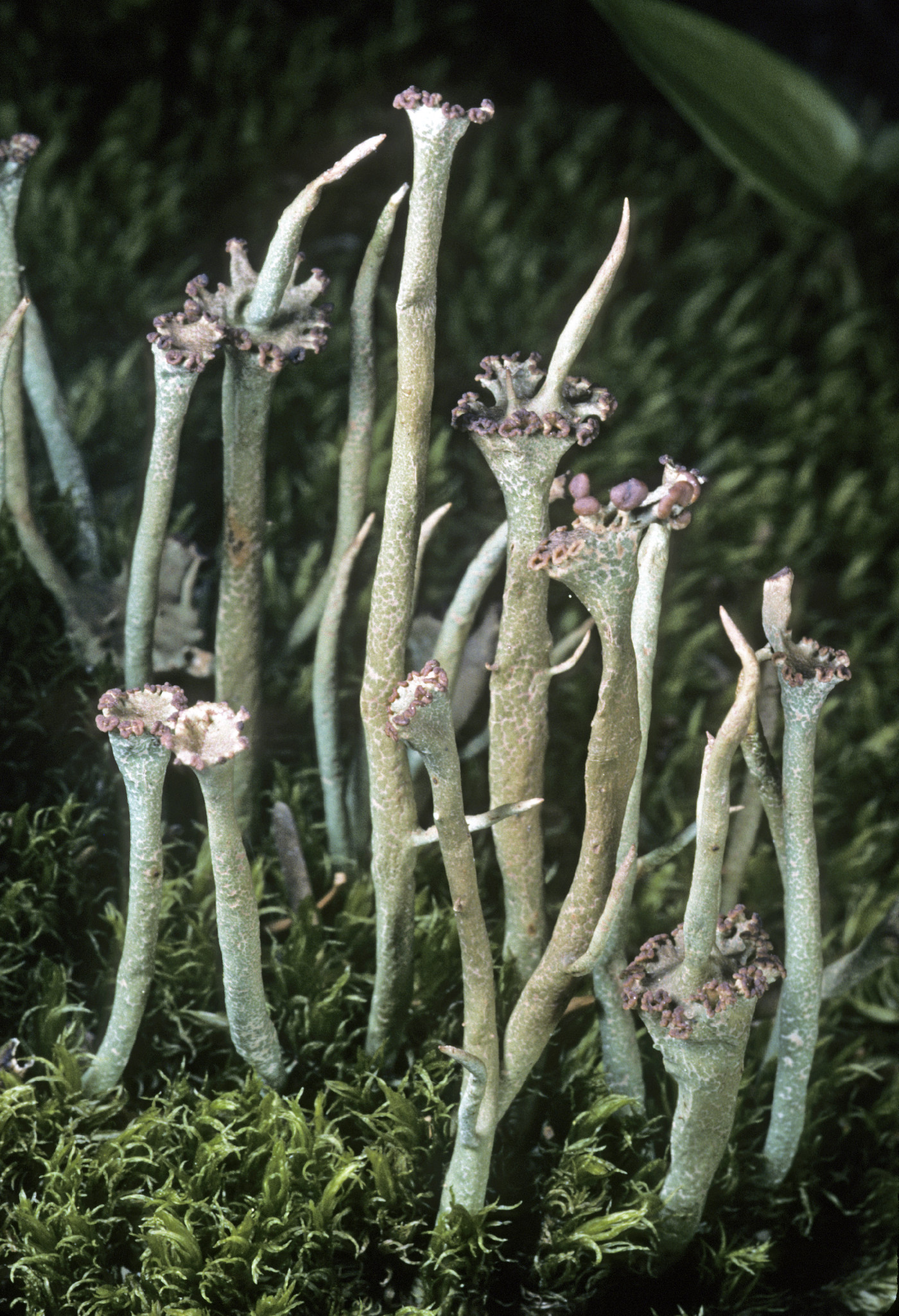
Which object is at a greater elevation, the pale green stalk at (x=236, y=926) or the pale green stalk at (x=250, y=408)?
the pale green stalk at (x=250, y=408)

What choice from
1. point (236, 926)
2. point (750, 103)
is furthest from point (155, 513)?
point (750, 103)

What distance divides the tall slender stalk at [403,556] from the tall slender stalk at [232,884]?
0.26ft

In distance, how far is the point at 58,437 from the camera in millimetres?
922

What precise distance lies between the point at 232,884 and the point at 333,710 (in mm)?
225

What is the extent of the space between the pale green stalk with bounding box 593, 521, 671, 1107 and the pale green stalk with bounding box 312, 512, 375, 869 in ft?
0.63

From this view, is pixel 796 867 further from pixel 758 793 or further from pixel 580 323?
pixel 580 323

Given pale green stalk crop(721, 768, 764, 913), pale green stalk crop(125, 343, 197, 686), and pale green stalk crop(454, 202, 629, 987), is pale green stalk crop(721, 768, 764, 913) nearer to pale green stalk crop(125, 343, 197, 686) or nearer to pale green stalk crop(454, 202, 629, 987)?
pale green stalk crop(454, 202, 629, 987)

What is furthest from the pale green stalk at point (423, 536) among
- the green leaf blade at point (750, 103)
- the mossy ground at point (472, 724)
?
the green leaf blade at point (750, 103)

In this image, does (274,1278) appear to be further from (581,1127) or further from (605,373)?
(605,373)

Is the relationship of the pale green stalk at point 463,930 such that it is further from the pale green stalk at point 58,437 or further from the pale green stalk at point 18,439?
the pale green stalk at point 58,437

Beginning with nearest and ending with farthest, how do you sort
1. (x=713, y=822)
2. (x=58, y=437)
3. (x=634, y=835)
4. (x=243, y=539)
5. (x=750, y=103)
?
1. (x=713, y=822)
2. (x=634, y=835)
3. (x=243, y=539)
4. (x=58, y=437)
5. (x=750, y=103)

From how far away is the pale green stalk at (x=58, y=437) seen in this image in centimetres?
85

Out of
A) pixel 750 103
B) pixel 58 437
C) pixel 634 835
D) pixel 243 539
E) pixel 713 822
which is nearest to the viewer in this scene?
pixel 713 822

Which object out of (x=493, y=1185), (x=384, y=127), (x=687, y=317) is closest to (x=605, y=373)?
(x=687, y=317)
